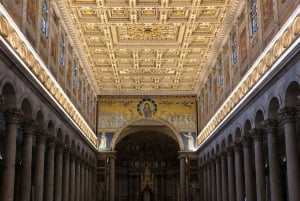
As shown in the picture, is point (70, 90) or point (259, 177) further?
point (70, 90)

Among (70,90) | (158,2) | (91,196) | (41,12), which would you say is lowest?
(91,196)

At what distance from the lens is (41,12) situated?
2186 cm

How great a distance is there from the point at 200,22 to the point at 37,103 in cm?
1151

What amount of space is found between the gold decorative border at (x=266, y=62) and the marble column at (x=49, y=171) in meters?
9.75

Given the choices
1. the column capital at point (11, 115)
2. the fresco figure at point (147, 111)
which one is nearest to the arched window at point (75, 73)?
the fresco figure at point (147, 111)

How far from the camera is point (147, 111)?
143ft

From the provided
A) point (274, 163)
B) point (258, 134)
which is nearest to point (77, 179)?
point (258, 134)

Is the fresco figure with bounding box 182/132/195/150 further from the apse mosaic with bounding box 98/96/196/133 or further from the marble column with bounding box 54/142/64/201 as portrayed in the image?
the marble column with bounding box 54/142/64/201

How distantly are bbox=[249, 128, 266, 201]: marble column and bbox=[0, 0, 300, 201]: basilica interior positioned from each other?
0.05m

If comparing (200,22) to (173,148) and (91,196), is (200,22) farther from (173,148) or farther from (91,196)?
(173,148)

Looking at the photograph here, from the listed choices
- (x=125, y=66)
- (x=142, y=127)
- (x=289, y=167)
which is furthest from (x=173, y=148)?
(x=289, y=167)

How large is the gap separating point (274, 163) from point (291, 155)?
2.59 m

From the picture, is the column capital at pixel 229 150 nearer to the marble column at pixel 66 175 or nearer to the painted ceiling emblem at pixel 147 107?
the marble column at pixel 66 175

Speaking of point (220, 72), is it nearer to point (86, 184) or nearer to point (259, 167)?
point (259, 167)
